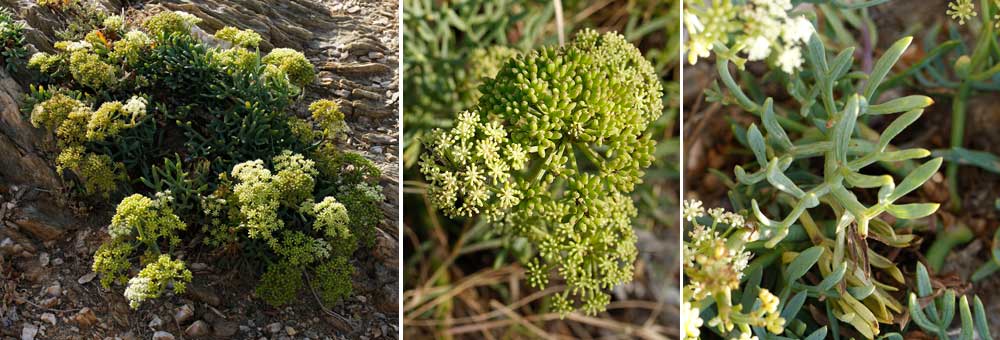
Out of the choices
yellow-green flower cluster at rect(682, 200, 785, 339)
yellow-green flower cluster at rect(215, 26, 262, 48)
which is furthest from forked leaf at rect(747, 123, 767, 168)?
yellow-green flower cluster at rect(215, 26, 262, 48)

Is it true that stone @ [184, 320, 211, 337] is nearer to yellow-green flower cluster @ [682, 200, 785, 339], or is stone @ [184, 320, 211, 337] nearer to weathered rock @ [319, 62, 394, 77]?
weathered rock @ [319, 62, 394, 77]

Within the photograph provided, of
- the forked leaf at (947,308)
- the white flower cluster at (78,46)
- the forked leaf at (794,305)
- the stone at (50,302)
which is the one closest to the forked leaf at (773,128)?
the forked leaf at (794,305)

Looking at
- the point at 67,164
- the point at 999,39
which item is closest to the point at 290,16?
the point at 67,164

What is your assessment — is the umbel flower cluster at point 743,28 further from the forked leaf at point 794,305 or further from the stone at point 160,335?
the stone at point 160,335

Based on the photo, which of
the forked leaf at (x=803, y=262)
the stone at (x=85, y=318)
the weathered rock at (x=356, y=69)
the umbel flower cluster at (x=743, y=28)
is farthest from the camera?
the weathered rock at (x=356, y=69)

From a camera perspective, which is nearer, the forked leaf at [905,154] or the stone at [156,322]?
the forked leaf at [905,154]

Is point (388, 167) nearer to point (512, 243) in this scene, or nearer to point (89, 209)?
point (512, 243)
